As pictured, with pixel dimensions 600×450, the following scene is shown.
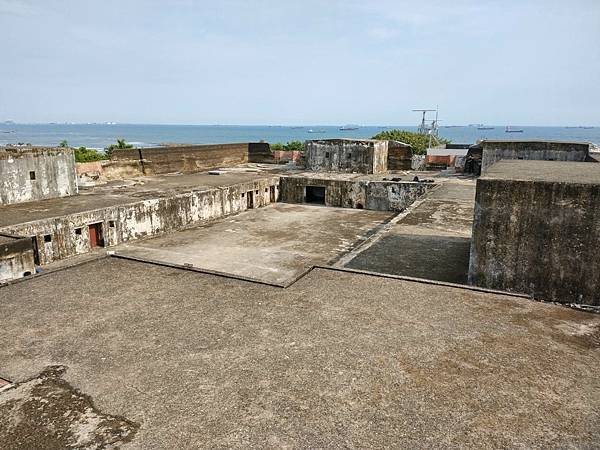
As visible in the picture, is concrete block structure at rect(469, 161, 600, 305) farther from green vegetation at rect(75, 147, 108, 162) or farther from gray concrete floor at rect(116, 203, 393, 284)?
green vegetation at rect(75, 147, 108, 162)

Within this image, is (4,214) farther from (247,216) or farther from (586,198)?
(586,198)

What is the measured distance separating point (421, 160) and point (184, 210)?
19.5 metres

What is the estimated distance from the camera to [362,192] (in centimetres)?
2647

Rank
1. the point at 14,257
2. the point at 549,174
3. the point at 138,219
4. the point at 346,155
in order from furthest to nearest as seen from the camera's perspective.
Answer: the point at 346,155 < the point at 138,219 < the point at 14,257 < the point at 549,174

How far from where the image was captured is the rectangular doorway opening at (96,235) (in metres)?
17.2

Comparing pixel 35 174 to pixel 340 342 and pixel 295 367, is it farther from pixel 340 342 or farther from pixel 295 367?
pixel 295 367

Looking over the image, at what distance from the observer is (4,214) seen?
54.4 ft

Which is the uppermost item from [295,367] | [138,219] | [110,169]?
[110,169]

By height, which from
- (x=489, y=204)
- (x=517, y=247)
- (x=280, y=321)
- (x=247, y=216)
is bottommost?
(x=247, y=216)

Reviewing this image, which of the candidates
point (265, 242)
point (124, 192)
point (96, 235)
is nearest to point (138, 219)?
point (96, 235)

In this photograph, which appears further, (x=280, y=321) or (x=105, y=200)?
(x=105, y=200)

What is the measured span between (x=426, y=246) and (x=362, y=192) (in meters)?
13.4

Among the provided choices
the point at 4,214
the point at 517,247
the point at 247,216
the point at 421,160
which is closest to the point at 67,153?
the point at 4,214

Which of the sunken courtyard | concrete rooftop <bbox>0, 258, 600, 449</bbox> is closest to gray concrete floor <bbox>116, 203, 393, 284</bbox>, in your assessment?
the sunken courtyard
